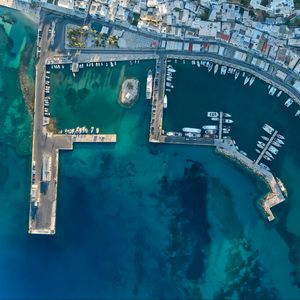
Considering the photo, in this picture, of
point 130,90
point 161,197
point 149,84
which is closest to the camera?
point 149,84

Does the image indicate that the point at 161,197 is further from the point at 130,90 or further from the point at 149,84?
the point at 149,84

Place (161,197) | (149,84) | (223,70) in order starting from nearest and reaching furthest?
(149,84) → (223,70) → (161,197)

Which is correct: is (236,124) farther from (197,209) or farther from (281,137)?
(197,209)

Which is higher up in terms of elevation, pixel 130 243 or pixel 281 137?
pixel 281 137

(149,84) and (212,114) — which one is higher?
(149,84)

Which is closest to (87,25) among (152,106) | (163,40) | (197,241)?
(163,40)

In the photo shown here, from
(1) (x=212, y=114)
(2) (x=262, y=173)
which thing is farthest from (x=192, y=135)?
(2) (x=262, y=173)

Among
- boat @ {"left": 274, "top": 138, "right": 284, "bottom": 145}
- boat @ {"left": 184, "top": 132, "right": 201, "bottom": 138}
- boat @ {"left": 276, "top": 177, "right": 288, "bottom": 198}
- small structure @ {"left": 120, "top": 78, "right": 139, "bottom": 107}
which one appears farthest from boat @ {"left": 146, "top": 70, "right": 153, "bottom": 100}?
boat @ {"left": 276, "top": 177, "right": 288, "bottom": 198}

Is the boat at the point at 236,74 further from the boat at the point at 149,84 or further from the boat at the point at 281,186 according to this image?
the boat at the point at 281,186
